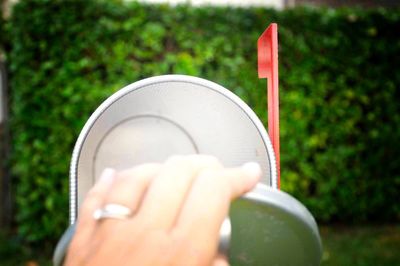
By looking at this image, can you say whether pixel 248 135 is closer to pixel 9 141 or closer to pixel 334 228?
pixel 9 141

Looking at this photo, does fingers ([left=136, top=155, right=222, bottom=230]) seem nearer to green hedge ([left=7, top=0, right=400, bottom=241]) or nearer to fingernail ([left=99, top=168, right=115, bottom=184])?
fingernail ([left=99, top=168, right=115, bottom=184])

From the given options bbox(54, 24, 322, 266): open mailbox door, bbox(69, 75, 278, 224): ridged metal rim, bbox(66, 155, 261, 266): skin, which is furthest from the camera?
bbox(69, 75, 278, 224): ridged metal rim

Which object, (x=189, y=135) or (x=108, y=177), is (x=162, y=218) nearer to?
(x=108, y=177)

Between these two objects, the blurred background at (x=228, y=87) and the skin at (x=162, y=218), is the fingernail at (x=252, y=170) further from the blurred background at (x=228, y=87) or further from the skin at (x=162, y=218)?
the blurred background at (x=228, y=87)

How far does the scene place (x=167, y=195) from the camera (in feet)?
2.07

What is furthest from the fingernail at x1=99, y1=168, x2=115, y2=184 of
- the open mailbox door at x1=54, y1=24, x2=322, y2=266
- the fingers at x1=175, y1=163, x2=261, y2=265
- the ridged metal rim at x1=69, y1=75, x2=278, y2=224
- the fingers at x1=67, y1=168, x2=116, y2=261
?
the ridged metal rim at x1=69, y1=75, x2=278, y2=224

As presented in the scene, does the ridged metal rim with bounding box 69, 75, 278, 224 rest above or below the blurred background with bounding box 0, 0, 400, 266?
above

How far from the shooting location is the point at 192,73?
4.34 meters

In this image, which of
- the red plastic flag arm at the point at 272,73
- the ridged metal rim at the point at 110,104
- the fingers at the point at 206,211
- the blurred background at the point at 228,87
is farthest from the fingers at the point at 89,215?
the blurred background at the point at 228,87

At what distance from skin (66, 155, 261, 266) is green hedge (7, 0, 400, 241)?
3673mm

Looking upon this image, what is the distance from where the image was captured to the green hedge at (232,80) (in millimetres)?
4238

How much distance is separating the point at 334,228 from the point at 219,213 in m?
4.94

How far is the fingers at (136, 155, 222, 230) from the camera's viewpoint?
63 centimetres

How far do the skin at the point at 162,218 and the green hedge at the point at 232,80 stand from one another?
3.67 m
